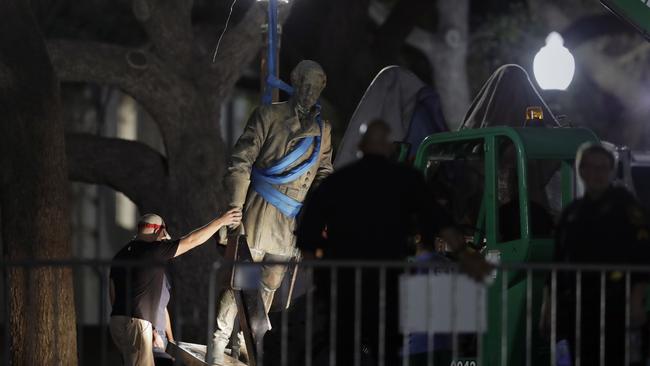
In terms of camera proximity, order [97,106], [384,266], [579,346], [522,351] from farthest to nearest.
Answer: [97,106]
[522,351]
[579,346]
[384,266]

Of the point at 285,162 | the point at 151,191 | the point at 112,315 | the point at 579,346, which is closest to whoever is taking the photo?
the point at 579,346

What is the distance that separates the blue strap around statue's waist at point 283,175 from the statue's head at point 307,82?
164 millimetres

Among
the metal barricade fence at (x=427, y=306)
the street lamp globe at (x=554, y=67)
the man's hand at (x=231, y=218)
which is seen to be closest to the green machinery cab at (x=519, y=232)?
the metal barricade fence at (x=427, y=306)

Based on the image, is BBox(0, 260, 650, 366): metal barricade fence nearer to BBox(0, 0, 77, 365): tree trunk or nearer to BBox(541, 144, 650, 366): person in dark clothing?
BBox(541, 144, 650, 366): person in dark clothing

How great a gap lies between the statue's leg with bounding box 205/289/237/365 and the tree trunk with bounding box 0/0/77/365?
1866 mm

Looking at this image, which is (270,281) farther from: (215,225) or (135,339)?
(135,339)

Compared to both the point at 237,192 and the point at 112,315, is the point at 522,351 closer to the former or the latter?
the point at 237,192

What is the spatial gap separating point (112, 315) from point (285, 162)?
188 cm

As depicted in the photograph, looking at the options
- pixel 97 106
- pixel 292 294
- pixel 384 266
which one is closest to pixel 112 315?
pixel 292 294

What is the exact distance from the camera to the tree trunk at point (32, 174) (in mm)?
11469

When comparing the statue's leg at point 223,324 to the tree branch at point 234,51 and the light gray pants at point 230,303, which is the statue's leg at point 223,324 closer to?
the light gray pants at point 230,303

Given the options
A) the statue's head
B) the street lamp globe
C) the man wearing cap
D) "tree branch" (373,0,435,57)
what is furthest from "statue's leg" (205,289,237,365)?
"tree branch" (373,0,435,57)

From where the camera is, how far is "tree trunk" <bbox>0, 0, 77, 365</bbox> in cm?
1147

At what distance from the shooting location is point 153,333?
10.9 m
